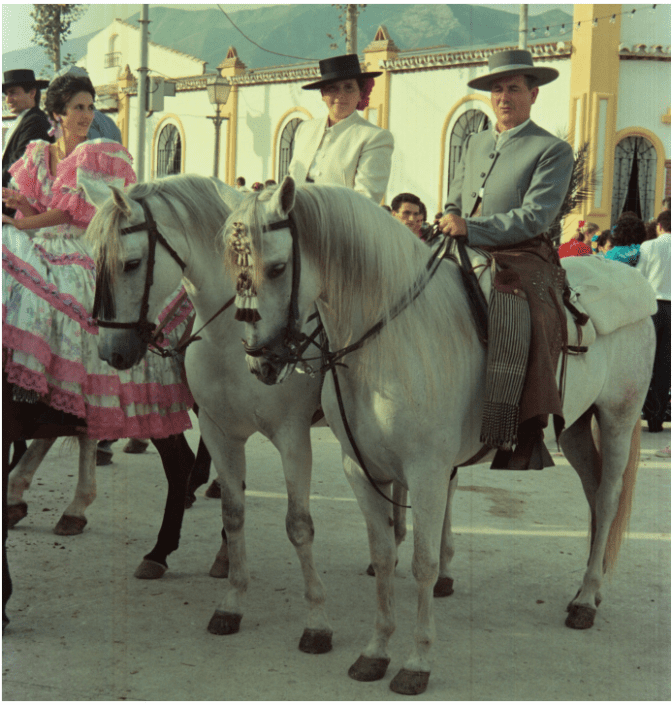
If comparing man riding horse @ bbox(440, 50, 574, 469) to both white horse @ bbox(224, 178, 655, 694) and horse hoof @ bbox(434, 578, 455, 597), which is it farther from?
horse hoof @ bbox(434, 578, 455, 597)

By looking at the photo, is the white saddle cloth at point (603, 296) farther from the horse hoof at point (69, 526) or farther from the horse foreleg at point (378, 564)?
the horse hoof at point (69, 526)

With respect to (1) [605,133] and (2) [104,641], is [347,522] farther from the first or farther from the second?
(1) [605,133]

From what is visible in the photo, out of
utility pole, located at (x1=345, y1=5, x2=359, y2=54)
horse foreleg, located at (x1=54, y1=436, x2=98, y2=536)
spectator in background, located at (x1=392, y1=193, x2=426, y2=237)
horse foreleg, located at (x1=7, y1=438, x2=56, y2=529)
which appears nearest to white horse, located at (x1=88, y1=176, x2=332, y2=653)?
horse foreleg, located at (x1=54, y1=436, x2=98, y2=536)

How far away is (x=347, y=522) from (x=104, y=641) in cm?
222

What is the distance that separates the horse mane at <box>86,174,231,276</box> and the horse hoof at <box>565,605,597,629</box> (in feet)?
8.19

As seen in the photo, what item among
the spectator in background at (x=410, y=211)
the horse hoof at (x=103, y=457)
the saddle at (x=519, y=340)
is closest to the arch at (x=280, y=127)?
the spectator in background at (x=410, y=211)

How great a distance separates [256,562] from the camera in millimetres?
4926

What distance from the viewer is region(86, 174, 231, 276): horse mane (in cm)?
350

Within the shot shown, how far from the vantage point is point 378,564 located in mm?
3609

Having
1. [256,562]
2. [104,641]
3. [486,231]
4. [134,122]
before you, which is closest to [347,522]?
[256,562]

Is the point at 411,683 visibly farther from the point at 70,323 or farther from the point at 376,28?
the point at 376,28

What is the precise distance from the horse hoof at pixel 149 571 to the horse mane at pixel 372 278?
205 cm

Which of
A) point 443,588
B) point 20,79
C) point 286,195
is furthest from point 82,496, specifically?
point 286,195

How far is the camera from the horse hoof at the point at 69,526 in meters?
5.30
